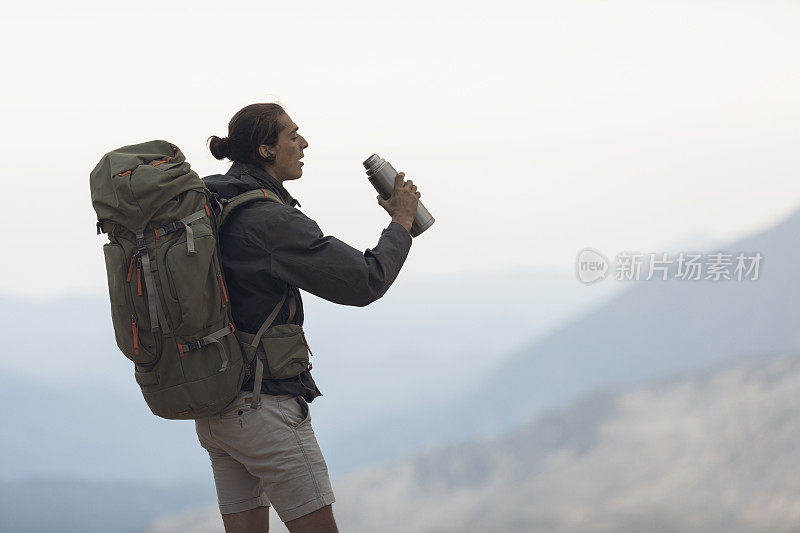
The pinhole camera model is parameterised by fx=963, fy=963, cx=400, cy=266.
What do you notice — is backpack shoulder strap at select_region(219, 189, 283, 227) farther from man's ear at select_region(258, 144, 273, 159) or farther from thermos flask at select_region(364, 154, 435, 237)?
thermos flask at select_region(364, 154, 435, 237)

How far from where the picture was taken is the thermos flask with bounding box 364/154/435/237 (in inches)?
62.5

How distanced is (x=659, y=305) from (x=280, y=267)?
11.3 ft

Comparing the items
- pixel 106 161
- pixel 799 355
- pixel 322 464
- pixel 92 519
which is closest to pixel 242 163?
pixel 106 161

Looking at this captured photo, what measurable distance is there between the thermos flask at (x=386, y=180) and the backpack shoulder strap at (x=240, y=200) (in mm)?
198

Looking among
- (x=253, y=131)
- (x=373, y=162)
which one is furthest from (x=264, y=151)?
(x=373, y=162)

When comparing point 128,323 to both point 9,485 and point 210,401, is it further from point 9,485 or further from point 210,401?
point 9,485

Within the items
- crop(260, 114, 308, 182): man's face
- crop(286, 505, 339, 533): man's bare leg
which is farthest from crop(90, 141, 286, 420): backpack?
crop(286, 505, 339, 533): man's bare leg

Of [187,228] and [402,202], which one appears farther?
[402,202]

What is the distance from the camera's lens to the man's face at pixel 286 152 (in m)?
1.53

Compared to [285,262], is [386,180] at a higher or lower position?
higher

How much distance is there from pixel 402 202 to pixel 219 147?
308 mm

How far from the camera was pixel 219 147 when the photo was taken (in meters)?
1.55

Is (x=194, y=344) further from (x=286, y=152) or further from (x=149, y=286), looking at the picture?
(x=286, y=152)

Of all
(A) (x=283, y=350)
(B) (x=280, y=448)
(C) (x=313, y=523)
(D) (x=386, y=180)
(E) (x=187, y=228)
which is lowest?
(C) (x=313, y=523)
